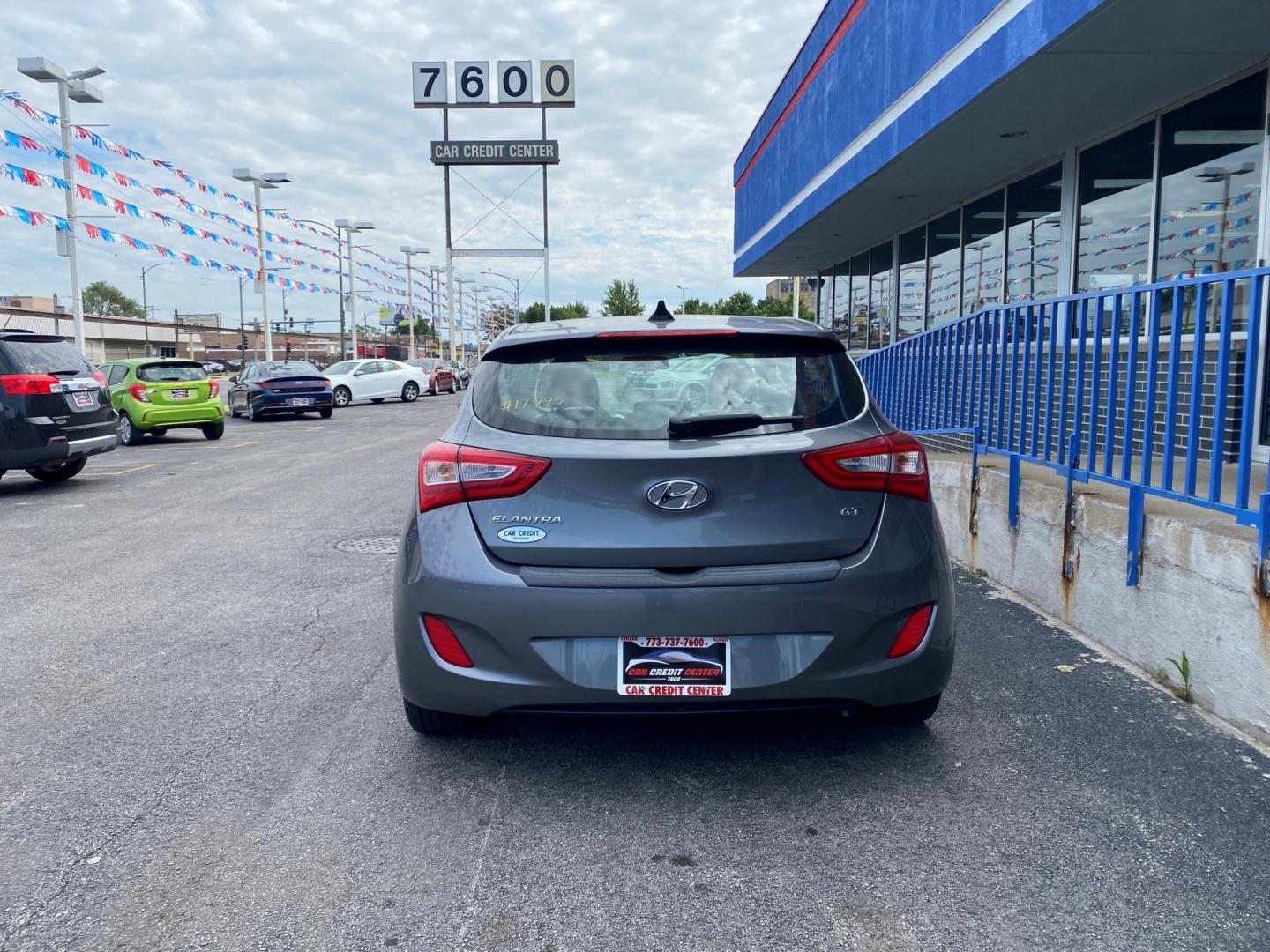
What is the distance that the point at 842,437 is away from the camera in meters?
3.22

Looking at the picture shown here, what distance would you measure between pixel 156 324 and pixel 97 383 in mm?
97854

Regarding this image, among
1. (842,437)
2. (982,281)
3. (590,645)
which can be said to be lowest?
(590,645)

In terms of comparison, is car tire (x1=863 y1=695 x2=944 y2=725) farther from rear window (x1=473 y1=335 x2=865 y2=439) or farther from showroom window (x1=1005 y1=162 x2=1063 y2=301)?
showroom window (x1=1005 y1=162 x2=1063 y2=301)

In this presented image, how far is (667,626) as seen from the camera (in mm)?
2998

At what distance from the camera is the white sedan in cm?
3225

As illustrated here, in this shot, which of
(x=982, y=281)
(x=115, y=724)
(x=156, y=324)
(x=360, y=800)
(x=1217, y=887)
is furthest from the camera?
(x=156, y=324)

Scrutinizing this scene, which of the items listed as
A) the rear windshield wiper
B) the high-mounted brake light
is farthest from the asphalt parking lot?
the high-mounted brake light

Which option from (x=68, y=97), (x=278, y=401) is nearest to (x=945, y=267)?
(x=278, y=401)

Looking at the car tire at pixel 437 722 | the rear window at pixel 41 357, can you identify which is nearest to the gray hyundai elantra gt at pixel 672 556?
the car tire at pixel 437 722

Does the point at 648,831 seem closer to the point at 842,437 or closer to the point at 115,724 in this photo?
the point at 842,437

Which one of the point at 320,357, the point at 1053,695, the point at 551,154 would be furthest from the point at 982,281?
the point at 320,357

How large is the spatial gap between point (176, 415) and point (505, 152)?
36536 millimetres

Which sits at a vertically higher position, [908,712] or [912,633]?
[912,633]

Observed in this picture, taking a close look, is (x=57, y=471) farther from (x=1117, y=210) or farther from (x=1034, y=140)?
(x=1117, y=210)
